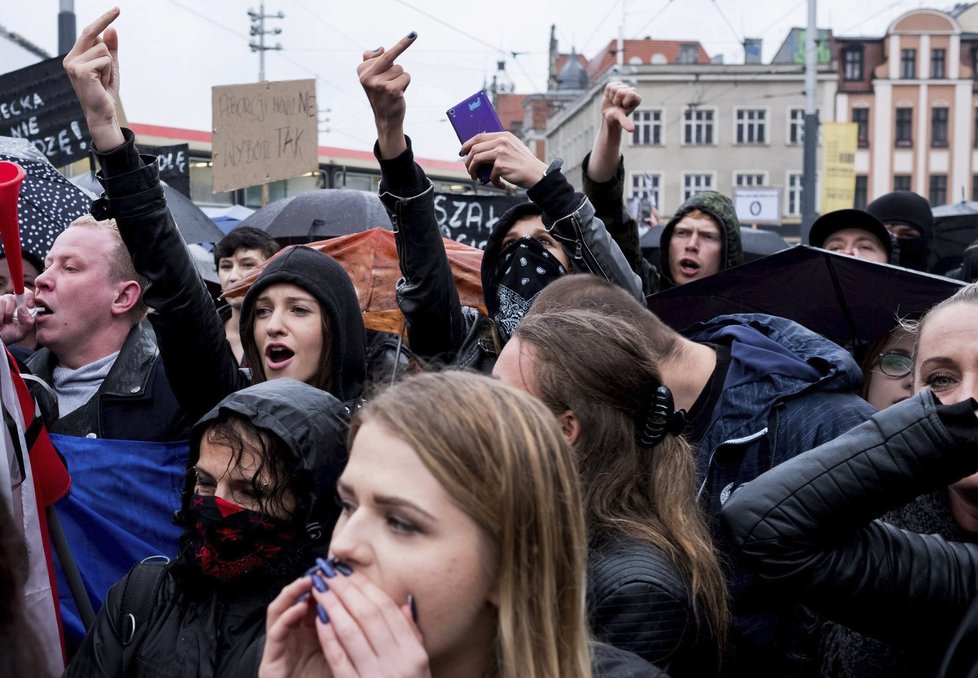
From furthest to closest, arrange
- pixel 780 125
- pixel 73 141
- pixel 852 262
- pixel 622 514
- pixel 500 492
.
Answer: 1. pixel 780 125
2. pixel 73 141
3. pixel 852 262
4. pixel 622 514
5. pixel 500 492

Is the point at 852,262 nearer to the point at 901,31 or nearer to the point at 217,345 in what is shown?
the point at 217,345

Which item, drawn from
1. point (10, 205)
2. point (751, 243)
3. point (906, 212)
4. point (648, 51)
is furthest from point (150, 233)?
point (648, 51)

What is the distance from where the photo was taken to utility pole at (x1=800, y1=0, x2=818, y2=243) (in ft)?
66.4

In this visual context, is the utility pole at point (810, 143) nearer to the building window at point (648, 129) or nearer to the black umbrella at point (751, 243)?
the black umbrella at point (751, 243)

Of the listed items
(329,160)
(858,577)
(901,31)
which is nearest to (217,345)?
(858,577)

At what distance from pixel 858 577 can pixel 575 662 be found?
0.59m

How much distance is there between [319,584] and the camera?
1.72 meters

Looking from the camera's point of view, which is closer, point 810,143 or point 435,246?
point 435,246

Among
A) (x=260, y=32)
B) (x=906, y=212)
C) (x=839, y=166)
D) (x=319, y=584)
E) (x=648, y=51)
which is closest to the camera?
(x=319, y=584)

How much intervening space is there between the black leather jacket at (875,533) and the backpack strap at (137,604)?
1304mm

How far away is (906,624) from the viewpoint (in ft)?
7.08

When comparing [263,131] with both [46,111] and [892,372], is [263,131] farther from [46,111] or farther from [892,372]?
[892,372]

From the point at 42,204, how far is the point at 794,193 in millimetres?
61911

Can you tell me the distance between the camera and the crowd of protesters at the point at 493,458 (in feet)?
5.90
